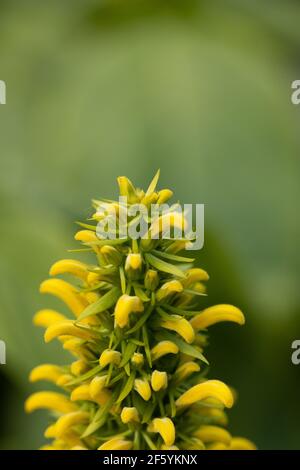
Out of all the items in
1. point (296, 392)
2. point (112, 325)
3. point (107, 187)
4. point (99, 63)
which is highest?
point (99, 63)

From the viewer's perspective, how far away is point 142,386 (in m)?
0.55

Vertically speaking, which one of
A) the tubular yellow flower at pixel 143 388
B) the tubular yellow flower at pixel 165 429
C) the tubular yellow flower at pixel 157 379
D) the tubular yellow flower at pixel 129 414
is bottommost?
the tubular yellow flower at pixel 165 429

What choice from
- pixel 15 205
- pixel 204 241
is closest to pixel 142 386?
pixel 204 241

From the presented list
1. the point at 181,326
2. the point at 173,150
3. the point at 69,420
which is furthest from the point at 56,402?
the point at 173,150

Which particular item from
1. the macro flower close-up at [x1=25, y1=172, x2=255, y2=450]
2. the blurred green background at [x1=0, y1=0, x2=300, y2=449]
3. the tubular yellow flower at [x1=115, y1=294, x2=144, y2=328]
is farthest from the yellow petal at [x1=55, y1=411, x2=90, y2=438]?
the blurred green background at [x1=0, y1=0, x2=300, y2=449]

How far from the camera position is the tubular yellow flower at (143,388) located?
547 mm

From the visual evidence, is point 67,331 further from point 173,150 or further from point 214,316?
point 173,150

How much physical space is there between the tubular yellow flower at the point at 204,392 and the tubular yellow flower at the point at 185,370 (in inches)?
0.5

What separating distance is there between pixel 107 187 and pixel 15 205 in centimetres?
12

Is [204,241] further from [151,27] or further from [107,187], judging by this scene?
[151,27]

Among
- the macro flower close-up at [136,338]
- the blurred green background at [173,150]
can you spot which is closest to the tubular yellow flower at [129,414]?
the macro flower close-up at [136,338]

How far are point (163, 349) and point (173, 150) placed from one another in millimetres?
437

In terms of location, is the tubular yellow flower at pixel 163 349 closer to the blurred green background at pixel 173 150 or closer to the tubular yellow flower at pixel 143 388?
the tubular yellow flower at pixel 143 388

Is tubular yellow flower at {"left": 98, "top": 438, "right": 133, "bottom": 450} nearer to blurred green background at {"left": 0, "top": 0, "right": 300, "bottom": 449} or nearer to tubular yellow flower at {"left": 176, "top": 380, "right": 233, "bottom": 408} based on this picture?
tubular yellow flower at {"left": 176, "top": 380, "right": 233, "bottom": 408}
